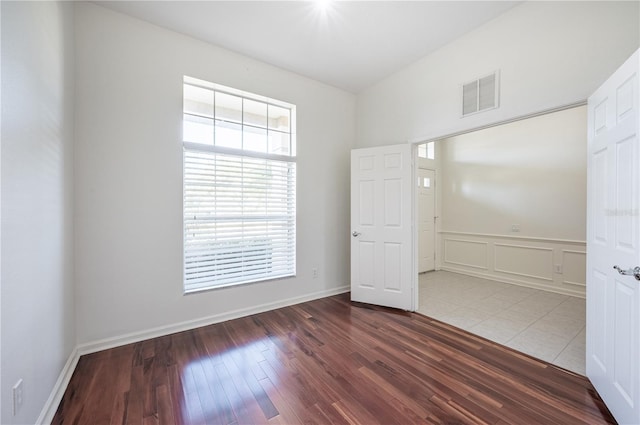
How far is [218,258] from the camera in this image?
2.96 meters

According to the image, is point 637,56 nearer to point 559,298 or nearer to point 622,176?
point 622,176

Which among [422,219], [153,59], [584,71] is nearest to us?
[584,71]

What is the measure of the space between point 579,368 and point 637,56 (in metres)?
2.27

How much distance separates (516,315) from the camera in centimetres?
312

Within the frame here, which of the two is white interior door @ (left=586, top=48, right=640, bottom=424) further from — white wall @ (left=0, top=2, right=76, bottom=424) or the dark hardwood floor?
white wall @ (left=0, top=2, right=76, bottom=424)

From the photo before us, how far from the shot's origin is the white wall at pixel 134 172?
2293 millimetres

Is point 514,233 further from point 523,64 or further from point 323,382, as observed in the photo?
point 323,382

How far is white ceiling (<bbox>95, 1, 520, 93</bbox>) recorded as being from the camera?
2338 millimetres

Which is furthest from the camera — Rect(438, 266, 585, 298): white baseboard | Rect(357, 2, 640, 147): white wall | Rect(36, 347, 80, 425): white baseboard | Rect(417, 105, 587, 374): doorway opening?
Rect(438, 266, 585, 298): white baseboard

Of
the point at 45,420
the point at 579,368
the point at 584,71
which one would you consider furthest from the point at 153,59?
the point at 579,368

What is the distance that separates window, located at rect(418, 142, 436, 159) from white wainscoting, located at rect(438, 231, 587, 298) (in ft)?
5.62

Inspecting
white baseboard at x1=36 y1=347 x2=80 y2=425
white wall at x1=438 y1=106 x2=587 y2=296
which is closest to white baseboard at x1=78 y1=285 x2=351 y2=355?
white baseboard at x1=36 y1=347 x2=80 y2=425

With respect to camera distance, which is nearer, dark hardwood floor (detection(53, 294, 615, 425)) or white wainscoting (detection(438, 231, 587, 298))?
dark hardwood floor (detection(53, 294, 615, 425))

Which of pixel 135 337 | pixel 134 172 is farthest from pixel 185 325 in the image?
pixel 134 172
